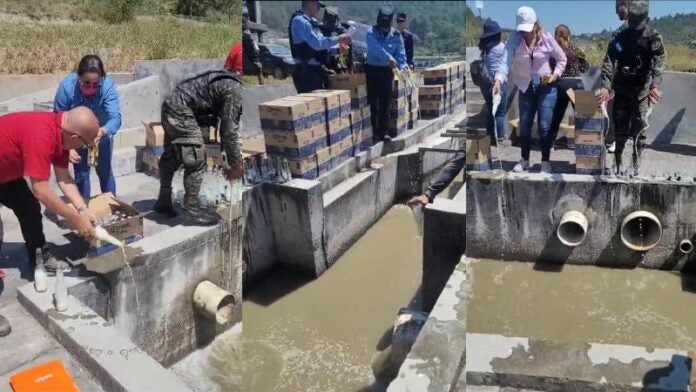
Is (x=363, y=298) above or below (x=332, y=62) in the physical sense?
below

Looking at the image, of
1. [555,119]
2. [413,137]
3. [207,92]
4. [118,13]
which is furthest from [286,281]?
[118,13]

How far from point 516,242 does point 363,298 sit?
1964 millimetres

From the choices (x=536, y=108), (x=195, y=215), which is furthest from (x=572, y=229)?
(x=195, y=215)

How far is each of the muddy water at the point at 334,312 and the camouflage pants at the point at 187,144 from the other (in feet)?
6.46

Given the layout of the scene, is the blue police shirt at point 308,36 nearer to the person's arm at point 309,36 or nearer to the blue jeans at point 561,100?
the person's arm at point 309,36

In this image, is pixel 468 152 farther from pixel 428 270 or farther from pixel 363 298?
pixel 363 298

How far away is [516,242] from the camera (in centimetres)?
413

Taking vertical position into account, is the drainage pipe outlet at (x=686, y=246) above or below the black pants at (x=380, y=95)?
below

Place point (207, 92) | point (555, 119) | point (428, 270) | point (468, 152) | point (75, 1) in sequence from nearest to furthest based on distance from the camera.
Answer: point (468, 152) → point (428, 270) → point (555, 119) → point (207, 92) → point (75, 1)

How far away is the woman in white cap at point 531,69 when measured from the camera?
1.54 meters

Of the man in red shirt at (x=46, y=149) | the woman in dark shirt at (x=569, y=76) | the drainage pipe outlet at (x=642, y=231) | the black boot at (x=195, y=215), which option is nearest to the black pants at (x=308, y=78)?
the man in red shirt at (x=46, y=149)

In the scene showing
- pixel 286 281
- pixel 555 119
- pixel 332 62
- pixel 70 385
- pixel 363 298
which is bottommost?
pixel 70 385

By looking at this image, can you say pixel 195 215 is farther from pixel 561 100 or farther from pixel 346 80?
pixel 561 100

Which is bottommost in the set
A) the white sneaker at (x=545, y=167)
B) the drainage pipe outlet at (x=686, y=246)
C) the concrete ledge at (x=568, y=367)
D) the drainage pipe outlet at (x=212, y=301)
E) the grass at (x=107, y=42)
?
the drainage pipe outlet at (x=212, y=301)
